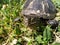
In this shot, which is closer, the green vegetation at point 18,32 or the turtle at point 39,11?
the green vegetation at point 18,32

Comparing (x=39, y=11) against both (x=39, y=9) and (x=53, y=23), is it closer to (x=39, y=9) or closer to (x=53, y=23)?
(x=39, y=9)

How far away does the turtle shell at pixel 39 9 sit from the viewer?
2730 millimetres

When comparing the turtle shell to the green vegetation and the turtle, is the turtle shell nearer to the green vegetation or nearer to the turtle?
the turtle

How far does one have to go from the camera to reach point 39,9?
2.74m

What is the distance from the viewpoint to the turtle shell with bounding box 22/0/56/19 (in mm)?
2730

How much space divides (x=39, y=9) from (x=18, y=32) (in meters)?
0.47

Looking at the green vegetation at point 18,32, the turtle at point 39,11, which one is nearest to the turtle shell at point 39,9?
the turtle at point 39,11

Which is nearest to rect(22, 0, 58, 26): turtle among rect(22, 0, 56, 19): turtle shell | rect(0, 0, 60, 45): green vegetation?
rect(22, 0, 56, 19): turtle shell

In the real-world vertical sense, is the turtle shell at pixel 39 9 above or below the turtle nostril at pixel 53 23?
above

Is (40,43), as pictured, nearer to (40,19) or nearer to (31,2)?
(40,19)

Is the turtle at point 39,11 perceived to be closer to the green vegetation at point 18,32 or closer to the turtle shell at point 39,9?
the turtle shell at point 39,9

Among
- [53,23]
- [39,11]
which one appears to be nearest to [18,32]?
[39,11]

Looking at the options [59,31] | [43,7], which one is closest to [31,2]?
[43,7]

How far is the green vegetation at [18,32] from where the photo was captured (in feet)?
7.97
